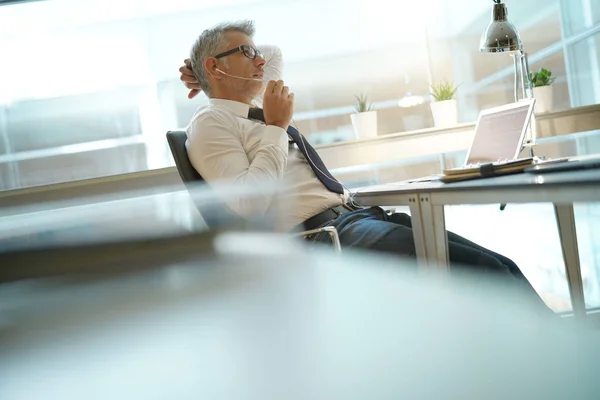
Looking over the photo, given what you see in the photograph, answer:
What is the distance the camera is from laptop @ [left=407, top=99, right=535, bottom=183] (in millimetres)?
1827

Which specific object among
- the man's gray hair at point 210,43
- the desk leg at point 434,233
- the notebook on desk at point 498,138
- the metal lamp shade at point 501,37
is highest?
the man's gray hair at point 210,43

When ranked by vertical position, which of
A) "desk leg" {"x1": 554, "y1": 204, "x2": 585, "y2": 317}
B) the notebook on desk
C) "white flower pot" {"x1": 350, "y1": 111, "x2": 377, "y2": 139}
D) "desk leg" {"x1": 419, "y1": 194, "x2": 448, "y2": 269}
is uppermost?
"white flower pot" {"x1": 350, "y1": 111, "x2": 377, "y2": 139}

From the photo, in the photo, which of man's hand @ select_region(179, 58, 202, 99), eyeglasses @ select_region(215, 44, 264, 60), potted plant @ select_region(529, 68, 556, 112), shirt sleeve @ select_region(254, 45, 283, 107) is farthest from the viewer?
potted plant @ select_region(529, 68, 556, 112)

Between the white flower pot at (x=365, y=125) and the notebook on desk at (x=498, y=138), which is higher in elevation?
the white flower pot at (x=365, y=125)

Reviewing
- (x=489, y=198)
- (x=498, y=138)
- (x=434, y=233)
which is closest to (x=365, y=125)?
(x=498, y=138)

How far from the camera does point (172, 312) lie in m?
0.41

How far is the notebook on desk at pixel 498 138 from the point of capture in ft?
5.13

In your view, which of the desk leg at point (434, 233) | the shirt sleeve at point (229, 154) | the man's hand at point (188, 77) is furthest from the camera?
the man's hand at point (188, 77)

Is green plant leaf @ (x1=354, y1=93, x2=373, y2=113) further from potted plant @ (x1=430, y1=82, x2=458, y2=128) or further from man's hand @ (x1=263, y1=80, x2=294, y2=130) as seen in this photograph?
man's hand @ (x1=263, y1=80, x2=294, y2=130)

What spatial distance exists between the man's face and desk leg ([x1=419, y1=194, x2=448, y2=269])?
0.80 meters

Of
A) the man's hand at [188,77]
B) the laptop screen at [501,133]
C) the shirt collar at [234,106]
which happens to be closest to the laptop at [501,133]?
the laptop screen at [501,133]

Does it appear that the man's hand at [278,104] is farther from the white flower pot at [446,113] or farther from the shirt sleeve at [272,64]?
the white flower pot at [446,113]

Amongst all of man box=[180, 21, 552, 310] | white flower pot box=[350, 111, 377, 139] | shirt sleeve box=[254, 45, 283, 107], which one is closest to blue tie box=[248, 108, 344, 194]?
man box=[180, 21, 552, 310]

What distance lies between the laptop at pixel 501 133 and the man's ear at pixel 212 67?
27.3 inches
